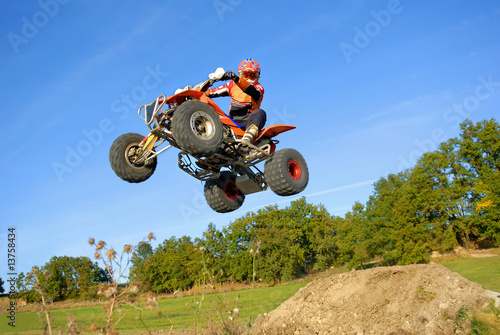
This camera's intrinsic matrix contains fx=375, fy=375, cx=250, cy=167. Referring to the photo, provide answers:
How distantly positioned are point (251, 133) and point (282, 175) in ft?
3.44

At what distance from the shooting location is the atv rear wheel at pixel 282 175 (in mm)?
7547

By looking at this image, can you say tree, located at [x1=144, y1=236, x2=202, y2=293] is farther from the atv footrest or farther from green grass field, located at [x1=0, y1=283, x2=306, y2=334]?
the atv footrest

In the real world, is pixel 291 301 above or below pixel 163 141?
below

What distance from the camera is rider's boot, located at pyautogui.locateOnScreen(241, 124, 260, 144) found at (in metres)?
7.23

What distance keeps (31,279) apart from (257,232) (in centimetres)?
5654

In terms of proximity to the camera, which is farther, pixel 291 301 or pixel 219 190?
pixel 291 301

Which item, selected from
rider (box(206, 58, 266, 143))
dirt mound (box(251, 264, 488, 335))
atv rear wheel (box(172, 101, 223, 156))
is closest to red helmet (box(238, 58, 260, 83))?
rider (box(206, 58, 266, 143))

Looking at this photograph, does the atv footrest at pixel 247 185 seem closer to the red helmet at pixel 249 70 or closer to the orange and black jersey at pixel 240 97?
the orange and black jersey at pixel 240 97

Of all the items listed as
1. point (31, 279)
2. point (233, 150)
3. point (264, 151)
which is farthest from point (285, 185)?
point (31, 279)

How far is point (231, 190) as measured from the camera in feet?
28.9

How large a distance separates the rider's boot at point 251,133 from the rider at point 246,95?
0.06 m

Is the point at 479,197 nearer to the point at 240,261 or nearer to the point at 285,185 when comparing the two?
the point at 240,261

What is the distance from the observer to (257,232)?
5831 centimetres

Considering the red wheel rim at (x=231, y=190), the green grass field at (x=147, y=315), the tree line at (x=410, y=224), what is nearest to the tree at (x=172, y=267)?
the tree line at (x=410, y=224)
